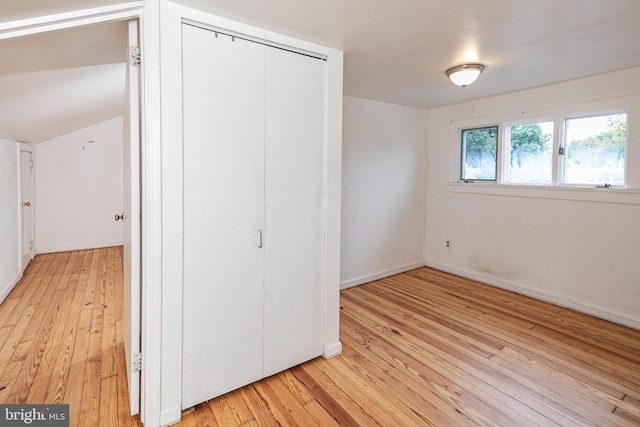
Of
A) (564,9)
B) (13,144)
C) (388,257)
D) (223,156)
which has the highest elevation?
(564,9)

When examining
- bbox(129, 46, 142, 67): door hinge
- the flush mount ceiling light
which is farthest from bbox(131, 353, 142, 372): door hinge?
the flush mount ceiling light

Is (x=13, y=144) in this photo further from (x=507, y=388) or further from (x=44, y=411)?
(x=507, y=388)

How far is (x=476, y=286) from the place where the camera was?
3.92 metres

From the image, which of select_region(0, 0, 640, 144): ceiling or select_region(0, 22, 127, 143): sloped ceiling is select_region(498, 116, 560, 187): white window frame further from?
select_region(0, 22, 127, 143): sloped ceiling

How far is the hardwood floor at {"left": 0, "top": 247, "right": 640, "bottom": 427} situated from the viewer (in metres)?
1.84

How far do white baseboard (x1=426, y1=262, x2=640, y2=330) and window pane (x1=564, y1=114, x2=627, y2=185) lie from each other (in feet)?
3.90

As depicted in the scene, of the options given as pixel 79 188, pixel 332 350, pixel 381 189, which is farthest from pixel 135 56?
pixel 79 188

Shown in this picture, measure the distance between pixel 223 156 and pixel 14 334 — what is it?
242 cm

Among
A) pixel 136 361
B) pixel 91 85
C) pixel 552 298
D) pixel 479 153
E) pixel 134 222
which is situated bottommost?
pixel 552 298

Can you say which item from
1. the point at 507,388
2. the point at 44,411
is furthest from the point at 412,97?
the point at 44,411

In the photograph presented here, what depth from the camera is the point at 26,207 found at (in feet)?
15.0

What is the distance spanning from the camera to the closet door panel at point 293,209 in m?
2.07

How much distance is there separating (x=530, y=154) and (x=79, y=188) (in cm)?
674

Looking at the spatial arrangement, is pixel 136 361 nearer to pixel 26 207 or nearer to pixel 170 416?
pixel 170 416
